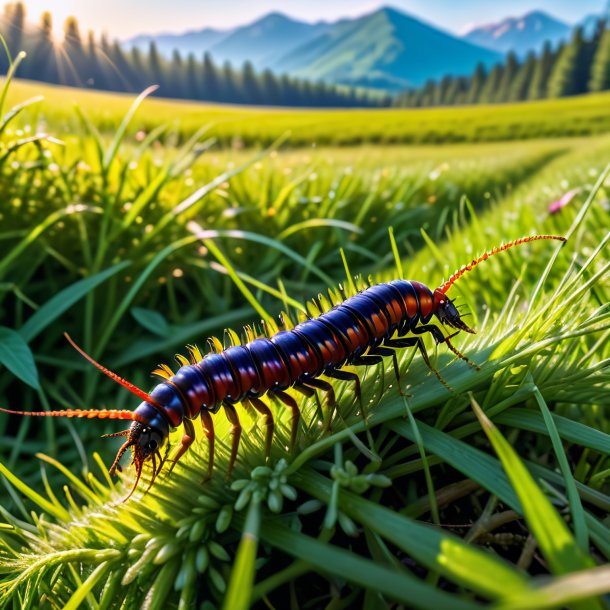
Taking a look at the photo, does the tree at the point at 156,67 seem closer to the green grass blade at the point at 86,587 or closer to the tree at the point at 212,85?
the tree at the point at 212,85

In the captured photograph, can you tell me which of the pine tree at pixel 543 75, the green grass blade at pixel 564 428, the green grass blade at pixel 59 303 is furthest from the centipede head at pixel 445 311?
the pine tree at pixel 543 75

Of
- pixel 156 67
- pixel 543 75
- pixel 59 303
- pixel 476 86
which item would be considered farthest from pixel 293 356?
pixel 156 67

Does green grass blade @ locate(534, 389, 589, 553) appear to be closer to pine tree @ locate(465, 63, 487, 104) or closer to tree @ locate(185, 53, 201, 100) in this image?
pine tree @ locate(465, 63, 487, 104)

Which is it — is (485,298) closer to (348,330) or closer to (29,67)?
(348,330)

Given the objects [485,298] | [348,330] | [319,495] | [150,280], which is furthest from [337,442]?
[150,280]

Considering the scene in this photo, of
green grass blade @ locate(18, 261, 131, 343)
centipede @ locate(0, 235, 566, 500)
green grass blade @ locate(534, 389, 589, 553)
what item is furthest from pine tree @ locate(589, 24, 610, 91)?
green grass blade @ locate(534, 389, 589, 553)

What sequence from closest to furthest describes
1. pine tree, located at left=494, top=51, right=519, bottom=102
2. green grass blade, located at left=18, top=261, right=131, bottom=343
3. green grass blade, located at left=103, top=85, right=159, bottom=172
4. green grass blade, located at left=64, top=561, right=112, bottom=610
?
green grass blade, located at left=64, top=561, right=112, bottom=610 < green grass blade, located at left=18, top=261, right=131, bottom=343 < green grass blade, located at left=103, top=85, right=159, bottom=172 < pine tree, located at left=494, top=51, right=519, bottom=102

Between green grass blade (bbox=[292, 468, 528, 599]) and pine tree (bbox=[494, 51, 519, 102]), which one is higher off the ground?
green grass blade (bbox=[292, 468, 528, 599])

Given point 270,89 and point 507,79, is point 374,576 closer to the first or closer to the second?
point 507,79
